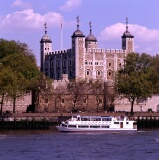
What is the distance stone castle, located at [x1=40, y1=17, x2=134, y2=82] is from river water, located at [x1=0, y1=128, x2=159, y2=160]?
58.7 meters

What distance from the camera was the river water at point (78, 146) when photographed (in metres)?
63.3

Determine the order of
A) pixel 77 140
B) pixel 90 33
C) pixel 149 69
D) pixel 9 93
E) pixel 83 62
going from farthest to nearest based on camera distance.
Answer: pixel 90 33, pixel 83 62, pixel 149 69, pixel 9 93, pixel 77 140

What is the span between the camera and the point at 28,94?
382 ft

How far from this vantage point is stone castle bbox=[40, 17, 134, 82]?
485 feet

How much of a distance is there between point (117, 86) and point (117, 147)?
1728 inches

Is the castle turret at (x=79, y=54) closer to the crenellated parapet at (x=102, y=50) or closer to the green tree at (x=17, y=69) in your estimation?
the crenellated parapet at (x=102, y=50)

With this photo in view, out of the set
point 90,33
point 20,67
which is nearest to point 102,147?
point 20,67

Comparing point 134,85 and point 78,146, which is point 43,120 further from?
point 78,146

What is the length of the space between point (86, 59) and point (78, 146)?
78363 millimetres

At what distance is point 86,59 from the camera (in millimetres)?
148875

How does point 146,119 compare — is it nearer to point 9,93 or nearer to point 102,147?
point 9,93

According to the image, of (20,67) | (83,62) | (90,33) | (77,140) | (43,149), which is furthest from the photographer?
(90,33)

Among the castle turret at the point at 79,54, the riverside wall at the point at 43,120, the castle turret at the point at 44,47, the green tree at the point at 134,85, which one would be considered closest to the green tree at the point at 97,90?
the green tree at the point at 134,85

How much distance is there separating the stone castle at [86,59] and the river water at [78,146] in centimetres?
5870
